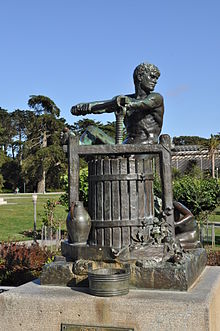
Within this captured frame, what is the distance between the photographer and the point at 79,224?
189 inches

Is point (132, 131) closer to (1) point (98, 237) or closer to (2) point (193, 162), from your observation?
(1) point (98, 237)

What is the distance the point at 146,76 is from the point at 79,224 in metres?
1.87

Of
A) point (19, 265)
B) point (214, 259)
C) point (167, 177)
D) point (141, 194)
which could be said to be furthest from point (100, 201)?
point (214, 259)

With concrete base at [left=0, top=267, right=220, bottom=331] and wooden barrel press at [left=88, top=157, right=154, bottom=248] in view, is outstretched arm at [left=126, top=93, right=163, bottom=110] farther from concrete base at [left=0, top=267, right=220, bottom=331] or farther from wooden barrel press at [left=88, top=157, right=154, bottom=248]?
concrete base at [left=0, top=267, right=220, bottom=331]

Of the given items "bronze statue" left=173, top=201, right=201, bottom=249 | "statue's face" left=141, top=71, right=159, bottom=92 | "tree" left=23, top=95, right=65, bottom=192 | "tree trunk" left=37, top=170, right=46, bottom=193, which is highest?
"tree" left=23, top=95, right=65, bottom=192

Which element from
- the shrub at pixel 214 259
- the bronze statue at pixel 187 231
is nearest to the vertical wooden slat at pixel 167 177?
the bronze statue at pixel 187 231

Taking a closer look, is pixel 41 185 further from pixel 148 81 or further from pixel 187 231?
pixel 148 81

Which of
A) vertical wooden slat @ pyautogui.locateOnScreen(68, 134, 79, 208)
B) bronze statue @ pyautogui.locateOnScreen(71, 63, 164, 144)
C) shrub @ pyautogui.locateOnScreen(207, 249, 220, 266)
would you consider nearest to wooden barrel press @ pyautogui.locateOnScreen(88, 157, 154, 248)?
vertical wooden slat @ pyautogui.locateOnScreen(68, 134, 79, 208)

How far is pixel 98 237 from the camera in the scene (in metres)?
4.80

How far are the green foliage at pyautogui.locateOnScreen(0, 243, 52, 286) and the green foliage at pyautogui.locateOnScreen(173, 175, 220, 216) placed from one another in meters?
7.06

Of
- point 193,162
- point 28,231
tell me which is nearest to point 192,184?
point 28,231

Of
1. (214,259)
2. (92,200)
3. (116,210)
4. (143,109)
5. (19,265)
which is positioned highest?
(143,109)

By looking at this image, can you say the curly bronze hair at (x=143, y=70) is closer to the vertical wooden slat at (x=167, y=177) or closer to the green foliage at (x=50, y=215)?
the vertical wooden slat at (x=167, y=177)

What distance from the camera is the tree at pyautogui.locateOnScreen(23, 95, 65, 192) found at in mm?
58406
